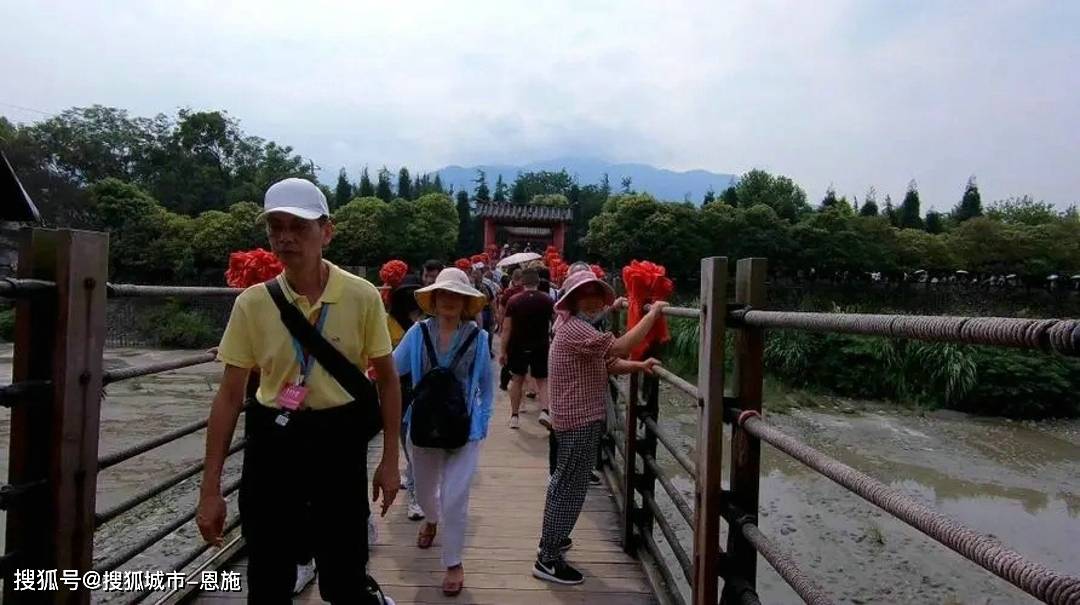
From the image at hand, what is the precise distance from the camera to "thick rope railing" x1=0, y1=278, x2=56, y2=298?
5.92ft

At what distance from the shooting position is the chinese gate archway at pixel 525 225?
85.9 ft

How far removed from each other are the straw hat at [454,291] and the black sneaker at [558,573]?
1118 mm

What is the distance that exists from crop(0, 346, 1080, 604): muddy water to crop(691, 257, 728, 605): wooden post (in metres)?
3.56

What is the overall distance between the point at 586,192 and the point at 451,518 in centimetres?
4557

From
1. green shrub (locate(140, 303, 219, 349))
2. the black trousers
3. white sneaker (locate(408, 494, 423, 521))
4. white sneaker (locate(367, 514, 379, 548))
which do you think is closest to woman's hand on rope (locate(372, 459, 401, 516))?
the black trousers

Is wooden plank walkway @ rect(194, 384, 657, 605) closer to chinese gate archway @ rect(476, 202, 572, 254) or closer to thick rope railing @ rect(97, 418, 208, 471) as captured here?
thick rope railing @ rect(97, 418, 208, 471)

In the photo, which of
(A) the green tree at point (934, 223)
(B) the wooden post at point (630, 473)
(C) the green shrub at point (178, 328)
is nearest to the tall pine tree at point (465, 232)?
(C) the green shrub at point (178, 328)

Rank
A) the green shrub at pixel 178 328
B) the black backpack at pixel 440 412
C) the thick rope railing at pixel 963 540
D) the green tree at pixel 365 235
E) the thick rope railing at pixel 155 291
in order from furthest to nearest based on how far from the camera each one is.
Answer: the green tree at pixel 365 235 → the green shrub at pixel 178 328 → the black backpack at pixel 440 412 → the thick rope railing at pixel 155 291 → the thick rope railing at pixel 963 540

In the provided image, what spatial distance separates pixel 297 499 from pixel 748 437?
Answer: 4.12 ft

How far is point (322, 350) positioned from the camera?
205 centimetres

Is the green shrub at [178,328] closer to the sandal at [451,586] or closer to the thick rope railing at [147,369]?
the thick rope railing at [147,369]

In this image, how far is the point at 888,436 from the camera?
11797 mm

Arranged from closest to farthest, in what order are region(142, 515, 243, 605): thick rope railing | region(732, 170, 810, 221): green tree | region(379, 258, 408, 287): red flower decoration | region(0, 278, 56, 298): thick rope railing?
region(0, 278, 56, 298): thick rope railing
region(142, 515, 243, 605): thick rope railing
region(379, 258, 408, 287): red flower decoration
region(732, 170, 810, 221): green tree

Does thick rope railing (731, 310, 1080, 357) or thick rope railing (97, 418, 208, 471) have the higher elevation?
thick rope railing (731, 310, 1080, 357)
